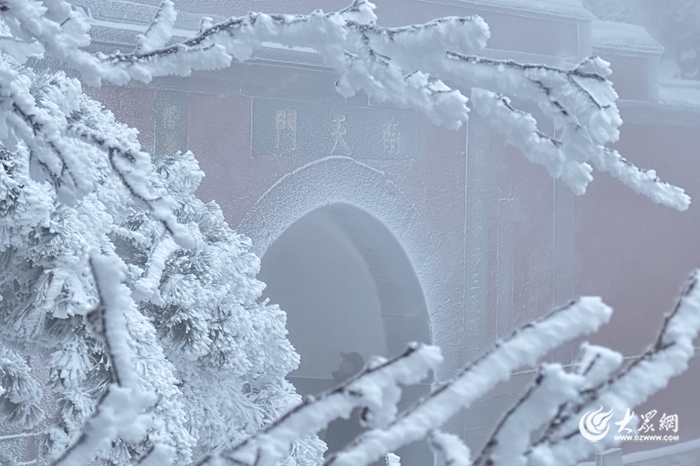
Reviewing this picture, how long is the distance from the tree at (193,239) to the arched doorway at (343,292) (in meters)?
3.41

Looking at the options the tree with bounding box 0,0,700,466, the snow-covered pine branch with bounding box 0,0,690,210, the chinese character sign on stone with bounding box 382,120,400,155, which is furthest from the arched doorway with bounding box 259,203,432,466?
the snow-covered pine branch with bounding box 0,0,690,210

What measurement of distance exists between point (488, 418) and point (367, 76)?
222 inches

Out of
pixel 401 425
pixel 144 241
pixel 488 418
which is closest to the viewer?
pixel 401 425

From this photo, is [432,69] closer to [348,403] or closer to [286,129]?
[348,403]

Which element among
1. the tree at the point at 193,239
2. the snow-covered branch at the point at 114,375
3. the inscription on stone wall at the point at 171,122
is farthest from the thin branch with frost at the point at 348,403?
the inscription on stone wall at the point at 171,122

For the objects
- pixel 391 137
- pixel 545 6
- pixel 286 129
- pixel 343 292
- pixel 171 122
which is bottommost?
pixel 343 292

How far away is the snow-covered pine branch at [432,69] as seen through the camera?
4.20 ft

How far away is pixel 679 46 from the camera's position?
10586 mm

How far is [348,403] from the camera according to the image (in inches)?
36.9

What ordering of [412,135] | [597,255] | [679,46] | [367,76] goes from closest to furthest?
[367,76]
[412,135]
[597,255]
[679,46]

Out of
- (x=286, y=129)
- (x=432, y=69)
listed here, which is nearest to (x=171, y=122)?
(x=286, y=129)

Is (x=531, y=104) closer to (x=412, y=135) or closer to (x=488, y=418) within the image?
(x=412, y=135)

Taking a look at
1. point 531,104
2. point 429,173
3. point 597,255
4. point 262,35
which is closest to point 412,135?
point 429,173

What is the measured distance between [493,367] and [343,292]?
6.28m
